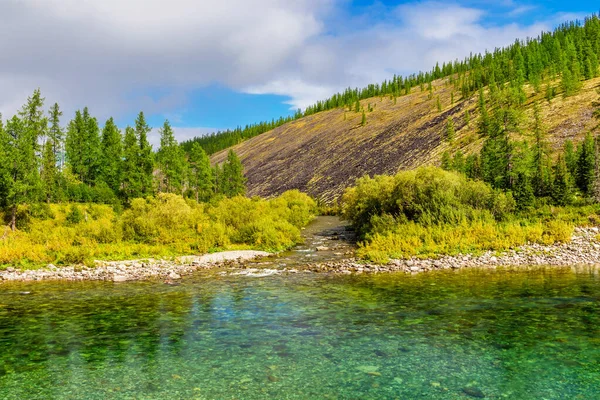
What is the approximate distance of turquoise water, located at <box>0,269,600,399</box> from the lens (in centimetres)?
830

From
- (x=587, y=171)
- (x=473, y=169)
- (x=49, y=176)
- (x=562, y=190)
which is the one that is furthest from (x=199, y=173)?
(x=587, y=171)

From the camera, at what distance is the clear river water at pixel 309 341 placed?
327 inches

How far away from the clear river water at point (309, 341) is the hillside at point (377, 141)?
4940 centimetres

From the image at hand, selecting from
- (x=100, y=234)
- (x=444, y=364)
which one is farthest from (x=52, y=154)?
(x=444, y=364)

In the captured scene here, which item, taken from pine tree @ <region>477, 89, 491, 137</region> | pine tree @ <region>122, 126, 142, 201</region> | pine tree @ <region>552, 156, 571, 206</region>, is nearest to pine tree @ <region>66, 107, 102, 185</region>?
pine tree @ <region>122, 126, 142, 201</region>

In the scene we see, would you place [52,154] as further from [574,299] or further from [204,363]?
[574,299]

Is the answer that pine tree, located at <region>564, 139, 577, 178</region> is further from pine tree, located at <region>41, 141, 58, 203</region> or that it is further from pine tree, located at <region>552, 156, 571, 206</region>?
pine tree, located at <region>41, 141, 58, 203</region>

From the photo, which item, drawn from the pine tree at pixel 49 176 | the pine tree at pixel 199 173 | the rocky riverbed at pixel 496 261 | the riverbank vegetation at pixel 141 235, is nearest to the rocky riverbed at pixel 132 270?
the riverbank vegetation at pixel 141 235

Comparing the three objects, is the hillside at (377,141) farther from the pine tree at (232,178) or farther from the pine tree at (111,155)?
the pine tree at (111,155)

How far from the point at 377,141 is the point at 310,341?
3925 inches

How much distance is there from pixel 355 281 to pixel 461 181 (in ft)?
56.0

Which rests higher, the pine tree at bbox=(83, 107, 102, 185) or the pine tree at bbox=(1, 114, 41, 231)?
the pine tree at bbox=(83, 107, 102, 185)

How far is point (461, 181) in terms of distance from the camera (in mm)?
32094

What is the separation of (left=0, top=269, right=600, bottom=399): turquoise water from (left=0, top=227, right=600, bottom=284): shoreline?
3.51 m
